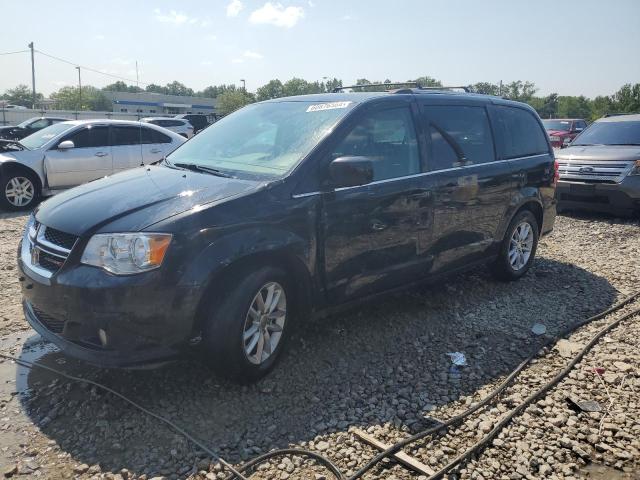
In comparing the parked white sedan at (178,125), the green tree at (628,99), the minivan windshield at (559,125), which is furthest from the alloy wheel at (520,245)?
the green tree at (628,99)

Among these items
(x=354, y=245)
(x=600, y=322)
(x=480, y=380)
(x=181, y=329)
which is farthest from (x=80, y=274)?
(x=600, y=322)

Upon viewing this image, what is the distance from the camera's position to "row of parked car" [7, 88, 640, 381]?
9.65ft

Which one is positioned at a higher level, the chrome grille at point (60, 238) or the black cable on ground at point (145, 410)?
the chrome grille at point (60, 238)

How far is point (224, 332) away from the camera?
10.2 feet

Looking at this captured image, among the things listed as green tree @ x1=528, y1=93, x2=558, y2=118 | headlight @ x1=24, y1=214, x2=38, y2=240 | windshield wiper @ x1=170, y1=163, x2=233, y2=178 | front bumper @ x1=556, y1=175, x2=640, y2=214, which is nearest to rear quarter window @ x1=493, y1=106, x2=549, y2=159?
windshield wiper @ x1=170, y1=163, x2=233, y2=178

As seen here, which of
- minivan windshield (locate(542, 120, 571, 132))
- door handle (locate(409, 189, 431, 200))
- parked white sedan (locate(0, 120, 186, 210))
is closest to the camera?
door handle (locate(409, 189, 431, 200))

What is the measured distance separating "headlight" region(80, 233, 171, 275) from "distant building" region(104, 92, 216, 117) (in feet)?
259

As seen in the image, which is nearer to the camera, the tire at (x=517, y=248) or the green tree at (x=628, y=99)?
the tire at (x=517, y=248)

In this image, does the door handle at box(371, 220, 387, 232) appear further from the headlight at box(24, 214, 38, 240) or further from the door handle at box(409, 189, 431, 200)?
the headlight at box(24, 214, 38, 240)

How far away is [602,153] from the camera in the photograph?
9.16 metres

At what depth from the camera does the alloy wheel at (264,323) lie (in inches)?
130

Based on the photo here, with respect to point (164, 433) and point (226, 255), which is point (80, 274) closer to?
point (226, 255)

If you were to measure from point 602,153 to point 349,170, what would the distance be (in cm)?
747

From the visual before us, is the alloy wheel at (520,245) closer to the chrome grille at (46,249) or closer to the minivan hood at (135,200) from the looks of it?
the minivan hood at (135,200)
